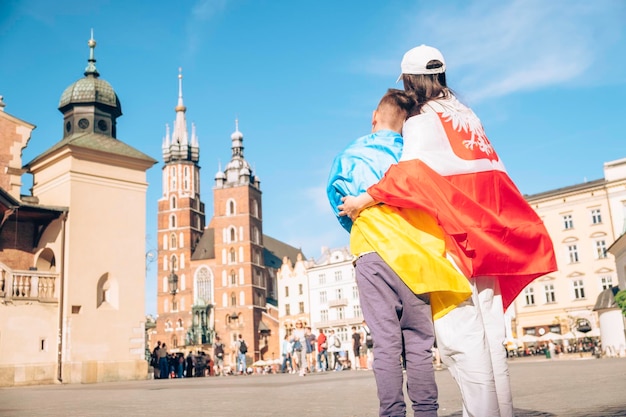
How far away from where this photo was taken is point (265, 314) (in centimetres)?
9212

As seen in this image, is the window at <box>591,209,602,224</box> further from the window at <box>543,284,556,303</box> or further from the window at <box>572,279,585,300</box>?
the window at <box>543,284,556,303</box>

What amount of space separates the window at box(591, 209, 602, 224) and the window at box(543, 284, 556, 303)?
6090 millimetres

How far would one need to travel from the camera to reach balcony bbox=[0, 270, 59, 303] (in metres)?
19.5

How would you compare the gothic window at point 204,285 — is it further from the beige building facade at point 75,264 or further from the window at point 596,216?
the beige building facade at point 75,264

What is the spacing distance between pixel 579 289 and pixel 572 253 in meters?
2.88

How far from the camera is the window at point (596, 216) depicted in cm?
5078

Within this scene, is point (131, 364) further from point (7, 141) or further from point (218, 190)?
point (218, 190)

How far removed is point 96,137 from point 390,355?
73.3 ft

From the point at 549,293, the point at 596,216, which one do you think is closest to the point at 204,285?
the point at 549,293

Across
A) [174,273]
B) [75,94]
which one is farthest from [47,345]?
[174,273]

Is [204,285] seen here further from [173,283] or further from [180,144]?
[180,144]

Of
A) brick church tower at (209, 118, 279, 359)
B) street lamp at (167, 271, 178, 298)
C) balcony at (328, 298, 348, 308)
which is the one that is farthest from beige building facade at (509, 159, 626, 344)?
street lamp at (167, 271, 178, 298)

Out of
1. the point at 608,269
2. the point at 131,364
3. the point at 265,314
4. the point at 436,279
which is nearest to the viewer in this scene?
the point at 436,279

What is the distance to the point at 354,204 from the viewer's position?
3.52 metres
